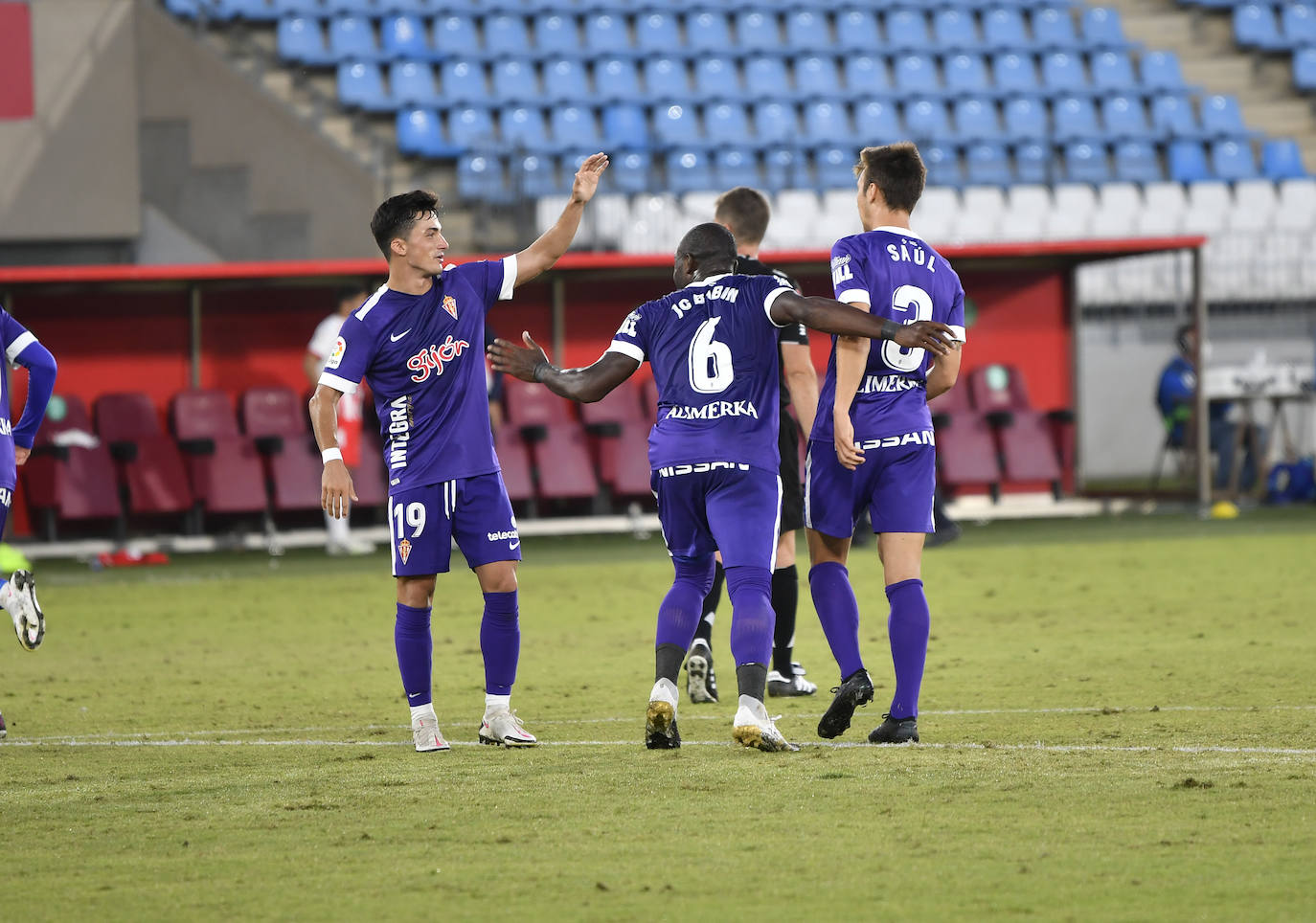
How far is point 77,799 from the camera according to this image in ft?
17.8

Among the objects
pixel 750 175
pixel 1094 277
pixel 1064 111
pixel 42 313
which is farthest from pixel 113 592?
pixel 1064 111

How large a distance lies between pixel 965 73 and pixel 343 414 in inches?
546

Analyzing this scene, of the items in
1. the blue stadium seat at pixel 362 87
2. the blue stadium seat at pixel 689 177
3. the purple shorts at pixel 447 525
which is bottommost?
the purple shorts at pixel 447 525

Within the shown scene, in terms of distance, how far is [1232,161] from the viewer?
2512 cm

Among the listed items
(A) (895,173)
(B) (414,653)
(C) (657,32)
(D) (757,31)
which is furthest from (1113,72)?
(B) (414,653)

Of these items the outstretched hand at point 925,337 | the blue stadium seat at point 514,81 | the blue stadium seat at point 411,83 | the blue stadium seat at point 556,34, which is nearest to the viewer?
the outstretched hand at point 925,337

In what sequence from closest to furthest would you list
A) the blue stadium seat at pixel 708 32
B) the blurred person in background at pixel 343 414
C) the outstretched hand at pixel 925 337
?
the outstretched hand at pixel 925 337 < the blurred person in background at pixel 343 414 < the blue stadium seat at pixel 708 32

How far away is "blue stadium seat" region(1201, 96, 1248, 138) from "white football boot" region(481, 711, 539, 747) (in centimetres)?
2158

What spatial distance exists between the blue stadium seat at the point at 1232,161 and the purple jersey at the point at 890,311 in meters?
20.2

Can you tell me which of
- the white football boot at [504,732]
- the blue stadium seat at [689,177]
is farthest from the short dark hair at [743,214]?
the blue stadium seat at [689,177]

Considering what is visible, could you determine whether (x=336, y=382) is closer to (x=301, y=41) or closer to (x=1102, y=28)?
(x=301, y=41)

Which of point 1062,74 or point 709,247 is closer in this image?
point 709,247

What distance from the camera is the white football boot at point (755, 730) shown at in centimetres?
579

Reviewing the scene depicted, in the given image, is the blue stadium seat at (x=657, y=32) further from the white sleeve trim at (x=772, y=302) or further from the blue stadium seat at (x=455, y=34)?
the white sleeve trim at (x=772, y=302)
